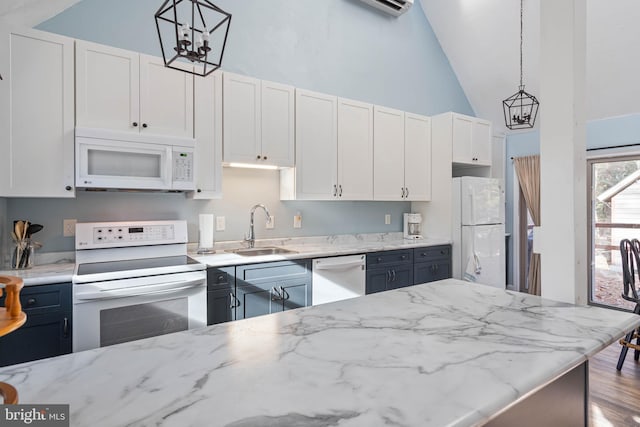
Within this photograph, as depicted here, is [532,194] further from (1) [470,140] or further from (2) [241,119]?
(2) [241,119]

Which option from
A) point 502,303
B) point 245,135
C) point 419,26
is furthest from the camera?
point 419,26

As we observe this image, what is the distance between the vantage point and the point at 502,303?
135 centimetres

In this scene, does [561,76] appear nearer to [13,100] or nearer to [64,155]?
[64,155]

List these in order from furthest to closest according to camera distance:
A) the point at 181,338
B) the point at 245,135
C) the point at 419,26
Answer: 1. the point at 419,26
2. the point at 245,135
3. the point at 181,338

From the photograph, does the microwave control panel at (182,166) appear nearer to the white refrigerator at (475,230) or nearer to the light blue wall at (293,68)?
the light blue wall at (293,68)

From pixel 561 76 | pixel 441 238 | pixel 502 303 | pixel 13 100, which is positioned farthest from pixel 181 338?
pixel 441 238

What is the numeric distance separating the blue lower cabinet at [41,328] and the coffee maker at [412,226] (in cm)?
331

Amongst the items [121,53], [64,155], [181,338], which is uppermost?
[121,53]

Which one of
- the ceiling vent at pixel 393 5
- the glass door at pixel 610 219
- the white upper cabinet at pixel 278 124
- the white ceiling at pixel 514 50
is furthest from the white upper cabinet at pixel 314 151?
the glass door at pixel 610 219

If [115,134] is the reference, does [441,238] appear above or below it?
below

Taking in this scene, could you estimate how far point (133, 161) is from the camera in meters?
2.44

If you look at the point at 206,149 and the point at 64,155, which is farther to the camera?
the point at 206,149

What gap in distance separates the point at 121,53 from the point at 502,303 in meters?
2.65

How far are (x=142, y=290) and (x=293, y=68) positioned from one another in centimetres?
247
